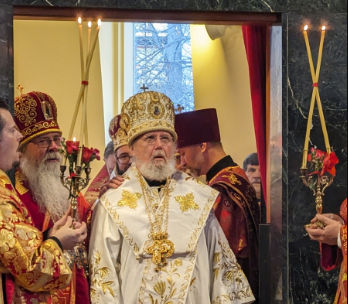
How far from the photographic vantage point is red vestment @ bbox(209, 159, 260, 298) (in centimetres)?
694

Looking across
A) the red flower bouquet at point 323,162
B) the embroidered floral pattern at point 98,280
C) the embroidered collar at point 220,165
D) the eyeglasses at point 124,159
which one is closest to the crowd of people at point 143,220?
the embroidered floral pattern at point 98,280

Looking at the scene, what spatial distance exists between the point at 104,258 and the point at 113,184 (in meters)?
0.60

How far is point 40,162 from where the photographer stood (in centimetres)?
653

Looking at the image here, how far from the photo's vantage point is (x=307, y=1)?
264 inches

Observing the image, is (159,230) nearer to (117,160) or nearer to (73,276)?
(73,276)

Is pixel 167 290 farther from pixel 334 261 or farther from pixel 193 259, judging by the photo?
pixel 334 261

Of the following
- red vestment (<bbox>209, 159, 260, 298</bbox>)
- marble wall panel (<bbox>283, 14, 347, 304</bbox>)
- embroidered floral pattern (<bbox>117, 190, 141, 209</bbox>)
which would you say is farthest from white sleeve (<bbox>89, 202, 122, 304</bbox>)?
marble wall panel (<bbox>283, 14, 347, 304</bbox>)

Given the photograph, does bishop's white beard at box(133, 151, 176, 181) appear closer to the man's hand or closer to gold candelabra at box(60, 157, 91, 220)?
gold candelabra at box(60, 157, 91, 220)

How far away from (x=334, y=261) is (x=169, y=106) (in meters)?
1.62

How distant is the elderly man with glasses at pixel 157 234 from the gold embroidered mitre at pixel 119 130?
0.10 feet

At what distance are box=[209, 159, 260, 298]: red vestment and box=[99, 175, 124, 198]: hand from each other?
0.81m

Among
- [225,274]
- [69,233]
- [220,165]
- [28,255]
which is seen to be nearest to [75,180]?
[69,233]

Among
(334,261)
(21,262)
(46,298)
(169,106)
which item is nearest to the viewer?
(21,262)

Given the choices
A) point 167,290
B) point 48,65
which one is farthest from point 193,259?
point 48,65
